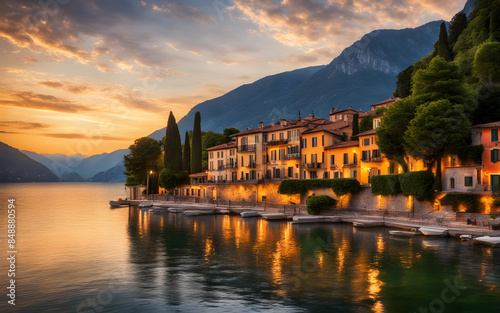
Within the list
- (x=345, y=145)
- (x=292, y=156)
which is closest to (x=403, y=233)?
(x=345, y=145)

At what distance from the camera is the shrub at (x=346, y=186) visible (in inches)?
2221

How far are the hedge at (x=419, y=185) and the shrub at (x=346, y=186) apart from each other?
8.70m

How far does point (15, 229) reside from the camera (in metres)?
51.8

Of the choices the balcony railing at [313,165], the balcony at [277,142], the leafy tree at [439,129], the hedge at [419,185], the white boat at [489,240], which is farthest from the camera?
the balcony at [277,142]

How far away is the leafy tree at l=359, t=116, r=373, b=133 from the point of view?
70125 mm

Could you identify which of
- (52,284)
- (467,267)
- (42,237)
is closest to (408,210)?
(467,267)

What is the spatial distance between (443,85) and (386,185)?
1477 cm

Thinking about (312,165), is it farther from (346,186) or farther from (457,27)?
(457,27)

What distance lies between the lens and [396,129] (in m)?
50.9

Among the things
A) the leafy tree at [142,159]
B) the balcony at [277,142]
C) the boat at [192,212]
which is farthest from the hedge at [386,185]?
the leafy tree at [142,159]

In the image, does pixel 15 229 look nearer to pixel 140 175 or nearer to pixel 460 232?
pixel 140 175

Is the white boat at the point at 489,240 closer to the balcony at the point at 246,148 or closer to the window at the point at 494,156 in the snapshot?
the window at the point at 494,156

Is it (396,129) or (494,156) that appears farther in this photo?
(396,129)

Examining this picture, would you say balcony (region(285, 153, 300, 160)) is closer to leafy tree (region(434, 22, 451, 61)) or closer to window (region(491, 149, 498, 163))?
window (region(491, 149, 498, 163))
